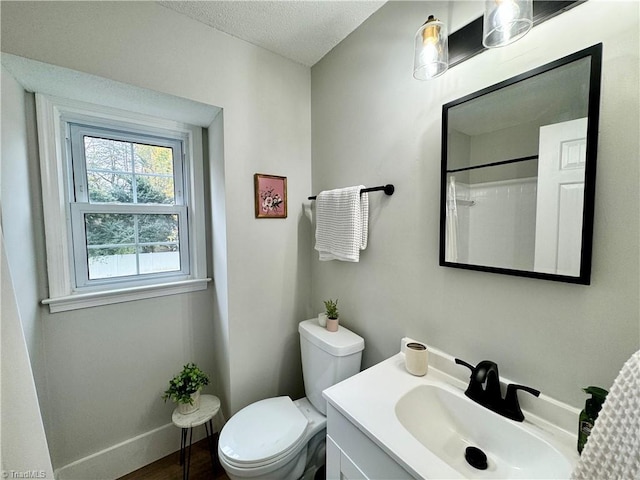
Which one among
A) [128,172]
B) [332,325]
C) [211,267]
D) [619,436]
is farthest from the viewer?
[211,267]

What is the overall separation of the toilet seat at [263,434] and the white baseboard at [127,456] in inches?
26.9

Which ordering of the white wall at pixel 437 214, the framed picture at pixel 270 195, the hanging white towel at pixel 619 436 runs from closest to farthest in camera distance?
the hanging white towel at pixel 619 436 → the white wall at pixel 437 214 → the framed picture at pixel 270 195

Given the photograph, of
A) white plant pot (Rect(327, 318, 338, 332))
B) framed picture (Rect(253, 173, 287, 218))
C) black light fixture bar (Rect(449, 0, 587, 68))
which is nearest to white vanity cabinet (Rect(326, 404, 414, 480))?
white plant pot (Rect(327, 318, 338, 332))

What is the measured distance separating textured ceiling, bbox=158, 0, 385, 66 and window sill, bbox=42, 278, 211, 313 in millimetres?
1430

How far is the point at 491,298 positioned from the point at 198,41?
5.78ft

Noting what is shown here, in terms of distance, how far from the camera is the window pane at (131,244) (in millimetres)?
→ 1445

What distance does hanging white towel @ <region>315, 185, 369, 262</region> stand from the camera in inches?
49.8

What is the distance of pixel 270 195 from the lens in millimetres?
1556

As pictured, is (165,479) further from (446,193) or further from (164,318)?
(446,193)

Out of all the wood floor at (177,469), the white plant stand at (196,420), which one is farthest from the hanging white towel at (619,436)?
the wood floor at (177,469)

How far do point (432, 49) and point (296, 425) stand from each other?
166 centimetres

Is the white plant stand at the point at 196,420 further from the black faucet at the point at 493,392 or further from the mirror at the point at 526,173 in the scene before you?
the mirror at the point at 526,173

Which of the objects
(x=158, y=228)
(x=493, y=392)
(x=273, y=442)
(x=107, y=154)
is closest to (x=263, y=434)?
(x=273, y=442)

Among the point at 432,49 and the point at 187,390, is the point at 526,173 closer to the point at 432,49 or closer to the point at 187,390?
the point at 432,49
